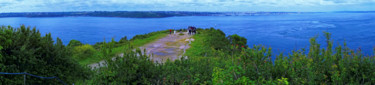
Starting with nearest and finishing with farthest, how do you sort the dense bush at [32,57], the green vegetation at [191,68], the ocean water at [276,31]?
1. the green vegetation at [191,68]
2. the dense bush at [32,57]
3. the ocean water at [276,31]

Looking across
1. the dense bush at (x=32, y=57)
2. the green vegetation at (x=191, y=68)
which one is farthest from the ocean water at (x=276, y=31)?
the dense bush at (x=32, y=57)

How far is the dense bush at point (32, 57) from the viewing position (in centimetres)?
559

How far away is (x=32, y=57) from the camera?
231 inches

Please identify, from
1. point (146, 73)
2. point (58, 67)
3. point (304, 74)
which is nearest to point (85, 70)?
Answer: point (58, 67)

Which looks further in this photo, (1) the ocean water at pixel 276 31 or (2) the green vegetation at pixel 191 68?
(1) the ocean water at pixel 276 31

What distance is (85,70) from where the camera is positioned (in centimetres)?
732

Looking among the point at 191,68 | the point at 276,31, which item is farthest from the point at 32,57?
the point at 276,31

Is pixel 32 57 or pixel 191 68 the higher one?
pixel 32 57

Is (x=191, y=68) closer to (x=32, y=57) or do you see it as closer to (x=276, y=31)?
(x=32, y=57)

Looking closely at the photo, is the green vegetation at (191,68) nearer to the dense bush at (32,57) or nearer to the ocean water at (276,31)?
the dense bush at (32,57)

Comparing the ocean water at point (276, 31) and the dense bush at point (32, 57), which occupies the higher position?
the dense bush at point (32, 57)

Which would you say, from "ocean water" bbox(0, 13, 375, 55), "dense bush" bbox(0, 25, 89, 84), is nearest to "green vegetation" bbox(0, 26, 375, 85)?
"dense bush" bbox(0, 25, 89, 84)

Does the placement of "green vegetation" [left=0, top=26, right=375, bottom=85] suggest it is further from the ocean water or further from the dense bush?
the ocean water

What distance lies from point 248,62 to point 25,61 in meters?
4.72
